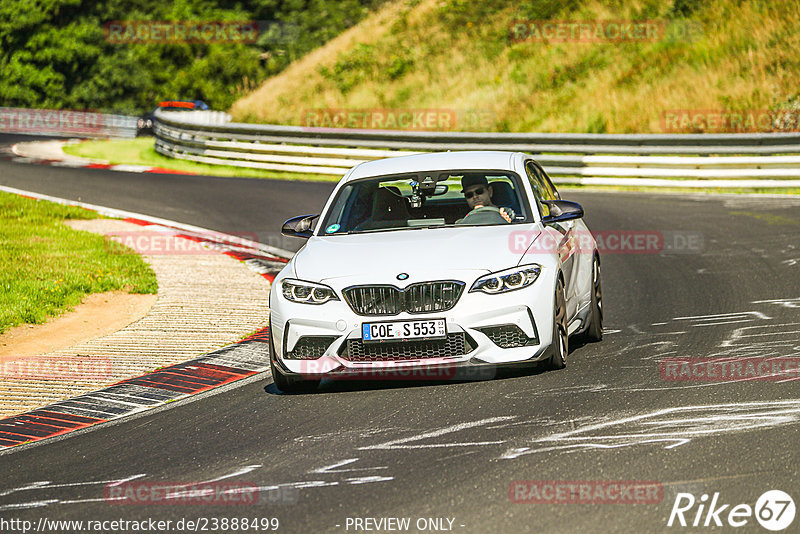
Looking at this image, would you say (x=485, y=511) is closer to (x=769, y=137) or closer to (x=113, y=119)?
(x=769, y=137)

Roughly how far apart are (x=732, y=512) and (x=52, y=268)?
1064cm

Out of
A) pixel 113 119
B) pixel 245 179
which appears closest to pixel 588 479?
pixel 245 179

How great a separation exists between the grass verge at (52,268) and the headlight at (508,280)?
5.39 metres

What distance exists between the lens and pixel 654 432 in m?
6.33

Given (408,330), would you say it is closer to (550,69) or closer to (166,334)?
(166,334)

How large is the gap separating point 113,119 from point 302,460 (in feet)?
155

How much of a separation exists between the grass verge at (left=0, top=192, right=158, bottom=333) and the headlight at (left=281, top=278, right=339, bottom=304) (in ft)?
13.6

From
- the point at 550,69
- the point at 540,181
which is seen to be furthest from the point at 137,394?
the point at 550,69

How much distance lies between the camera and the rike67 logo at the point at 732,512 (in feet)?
16.0

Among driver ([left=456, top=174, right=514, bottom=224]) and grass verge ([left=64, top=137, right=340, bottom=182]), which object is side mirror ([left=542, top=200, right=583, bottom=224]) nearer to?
driver ([left=456, top=174, right=514, bottom=224])

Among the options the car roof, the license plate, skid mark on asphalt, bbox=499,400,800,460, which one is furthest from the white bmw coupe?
skid mark on asphalt, bbox=499,400,800,460

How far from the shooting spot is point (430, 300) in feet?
24.9

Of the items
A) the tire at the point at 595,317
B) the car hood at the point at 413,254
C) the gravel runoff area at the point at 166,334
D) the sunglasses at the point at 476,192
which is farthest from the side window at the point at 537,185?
the gravel runoff area at the point at 166,334

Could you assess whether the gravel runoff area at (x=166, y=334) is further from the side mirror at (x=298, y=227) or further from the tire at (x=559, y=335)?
the tire at (x=559, y=335)
